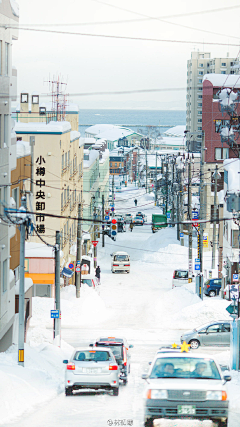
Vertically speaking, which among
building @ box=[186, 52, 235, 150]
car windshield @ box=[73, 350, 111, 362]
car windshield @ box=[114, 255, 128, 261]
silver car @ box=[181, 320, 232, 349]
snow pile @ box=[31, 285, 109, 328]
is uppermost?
building @ box=[186, 52, 235, 150]

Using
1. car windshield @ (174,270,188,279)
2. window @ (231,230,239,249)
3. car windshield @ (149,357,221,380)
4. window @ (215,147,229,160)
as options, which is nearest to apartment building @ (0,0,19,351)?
car windshield @ (149,357,221,380)

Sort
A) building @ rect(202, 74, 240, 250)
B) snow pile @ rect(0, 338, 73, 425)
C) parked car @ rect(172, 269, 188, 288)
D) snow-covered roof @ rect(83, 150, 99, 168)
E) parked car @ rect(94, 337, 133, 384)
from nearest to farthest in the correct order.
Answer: snow pile @ rect(0, 338, 73, 425)
parked car @ rect(94, 337, 133, 384)
parked car @ rect(172, 269, 188, 288)
building @ rect(202, 74, 240, 250)
snow-covered roof @ rect(83, 150, 99, 168)

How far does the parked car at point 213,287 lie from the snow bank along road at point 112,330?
165 cm

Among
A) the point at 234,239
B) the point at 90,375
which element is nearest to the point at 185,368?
the point at 90,375

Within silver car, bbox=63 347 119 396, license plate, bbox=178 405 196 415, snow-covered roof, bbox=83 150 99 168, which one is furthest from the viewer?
snow-covered roof, bbox=83 150 99 168

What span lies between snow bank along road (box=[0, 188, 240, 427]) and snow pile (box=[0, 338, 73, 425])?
0.09ft

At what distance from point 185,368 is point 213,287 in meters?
33.4

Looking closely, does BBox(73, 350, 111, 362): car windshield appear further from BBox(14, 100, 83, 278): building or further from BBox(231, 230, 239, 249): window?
BBox(14, 100, 83, 278): building

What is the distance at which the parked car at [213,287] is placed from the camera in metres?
44.9

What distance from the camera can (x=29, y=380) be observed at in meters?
18.2

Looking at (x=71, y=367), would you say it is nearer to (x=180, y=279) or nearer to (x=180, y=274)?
(x=180, y=279)

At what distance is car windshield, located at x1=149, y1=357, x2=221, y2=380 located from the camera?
12055mm

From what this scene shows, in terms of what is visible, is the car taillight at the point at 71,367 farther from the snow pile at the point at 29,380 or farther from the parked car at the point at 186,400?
the parked car at the point at 186,400

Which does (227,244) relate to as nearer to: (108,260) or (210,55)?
(108,260)
